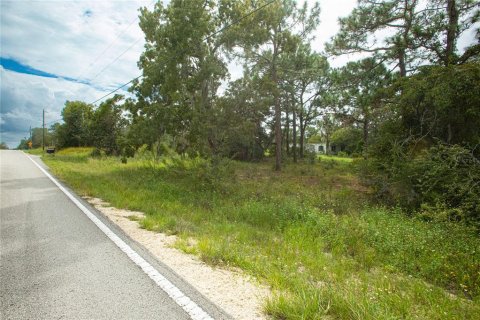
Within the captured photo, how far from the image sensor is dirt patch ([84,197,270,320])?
10.0 ft

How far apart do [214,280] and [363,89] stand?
11372 mm

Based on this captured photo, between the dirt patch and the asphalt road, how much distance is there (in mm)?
156

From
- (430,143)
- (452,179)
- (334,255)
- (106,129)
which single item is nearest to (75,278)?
(334,255)

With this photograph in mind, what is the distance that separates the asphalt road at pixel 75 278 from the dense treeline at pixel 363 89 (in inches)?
229

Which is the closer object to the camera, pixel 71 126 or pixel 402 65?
pixel 402 65

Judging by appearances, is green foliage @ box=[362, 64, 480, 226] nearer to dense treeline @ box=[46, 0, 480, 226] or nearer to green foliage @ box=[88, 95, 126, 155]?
dense treeline @ box=[46, 0, 480, 226]

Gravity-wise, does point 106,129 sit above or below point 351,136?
below

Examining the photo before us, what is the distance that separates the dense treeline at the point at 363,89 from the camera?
27.6 feet

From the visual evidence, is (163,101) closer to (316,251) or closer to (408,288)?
(316,251)

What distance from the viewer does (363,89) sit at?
483 inches


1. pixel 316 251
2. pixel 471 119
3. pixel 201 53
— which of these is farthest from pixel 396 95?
pixel 201 53

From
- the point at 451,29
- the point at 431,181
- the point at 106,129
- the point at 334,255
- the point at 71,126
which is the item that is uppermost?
the point at 451,29

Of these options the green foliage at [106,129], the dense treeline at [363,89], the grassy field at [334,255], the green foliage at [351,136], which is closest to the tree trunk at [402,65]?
the dense treeline at [363,89]

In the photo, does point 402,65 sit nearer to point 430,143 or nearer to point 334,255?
point 430,143
